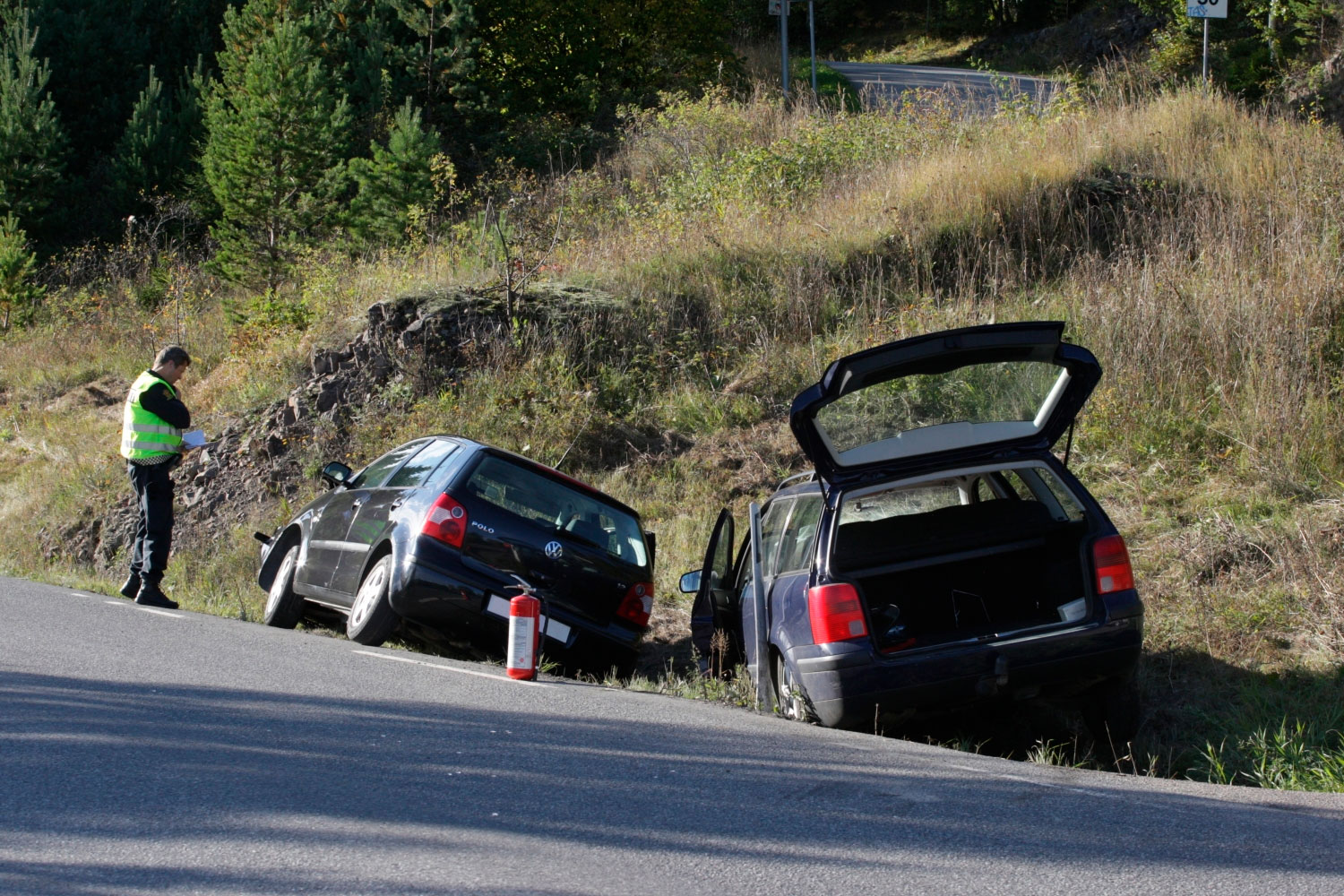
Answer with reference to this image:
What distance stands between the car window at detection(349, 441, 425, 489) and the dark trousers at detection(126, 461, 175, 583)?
5.95 ft

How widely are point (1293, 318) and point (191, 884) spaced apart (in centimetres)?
1098

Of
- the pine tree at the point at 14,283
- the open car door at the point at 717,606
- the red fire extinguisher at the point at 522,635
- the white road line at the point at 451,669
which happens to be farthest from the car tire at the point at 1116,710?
the pine tree at the point at 14,283

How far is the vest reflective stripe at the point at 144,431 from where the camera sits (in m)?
10.6

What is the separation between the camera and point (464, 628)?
8.48 metres

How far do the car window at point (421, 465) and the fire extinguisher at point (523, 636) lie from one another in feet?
5.79

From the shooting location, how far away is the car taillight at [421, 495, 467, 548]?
27.5 ft

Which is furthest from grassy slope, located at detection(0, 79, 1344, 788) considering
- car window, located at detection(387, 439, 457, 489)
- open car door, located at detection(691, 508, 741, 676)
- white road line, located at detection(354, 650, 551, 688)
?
white road line, located at detection(354, 650, 551, 688)

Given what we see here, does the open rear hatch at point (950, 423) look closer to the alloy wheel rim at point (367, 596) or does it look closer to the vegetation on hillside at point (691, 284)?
the vegetation on hillside at point (691, 284)

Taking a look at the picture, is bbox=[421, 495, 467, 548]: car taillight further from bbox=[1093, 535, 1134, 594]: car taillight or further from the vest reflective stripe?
bbox=[1093, 535, 1134, 594]: car taillight

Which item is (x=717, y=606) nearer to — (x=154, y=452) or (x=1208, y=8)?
(x=154, y=452)

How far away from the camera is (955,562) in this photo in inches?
283

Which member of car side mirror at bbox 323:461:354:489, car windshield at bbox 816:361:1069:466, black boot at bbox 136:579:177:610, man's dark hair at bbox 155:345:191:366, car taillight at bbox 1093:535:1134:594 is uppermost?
car windshield at bbox 816:361:1069:466

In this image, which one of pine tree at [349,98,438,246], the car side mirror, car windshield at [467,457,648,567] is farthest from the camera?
pine tree at [349,98,438,246]

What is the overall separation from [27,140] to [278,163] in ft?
24.1
